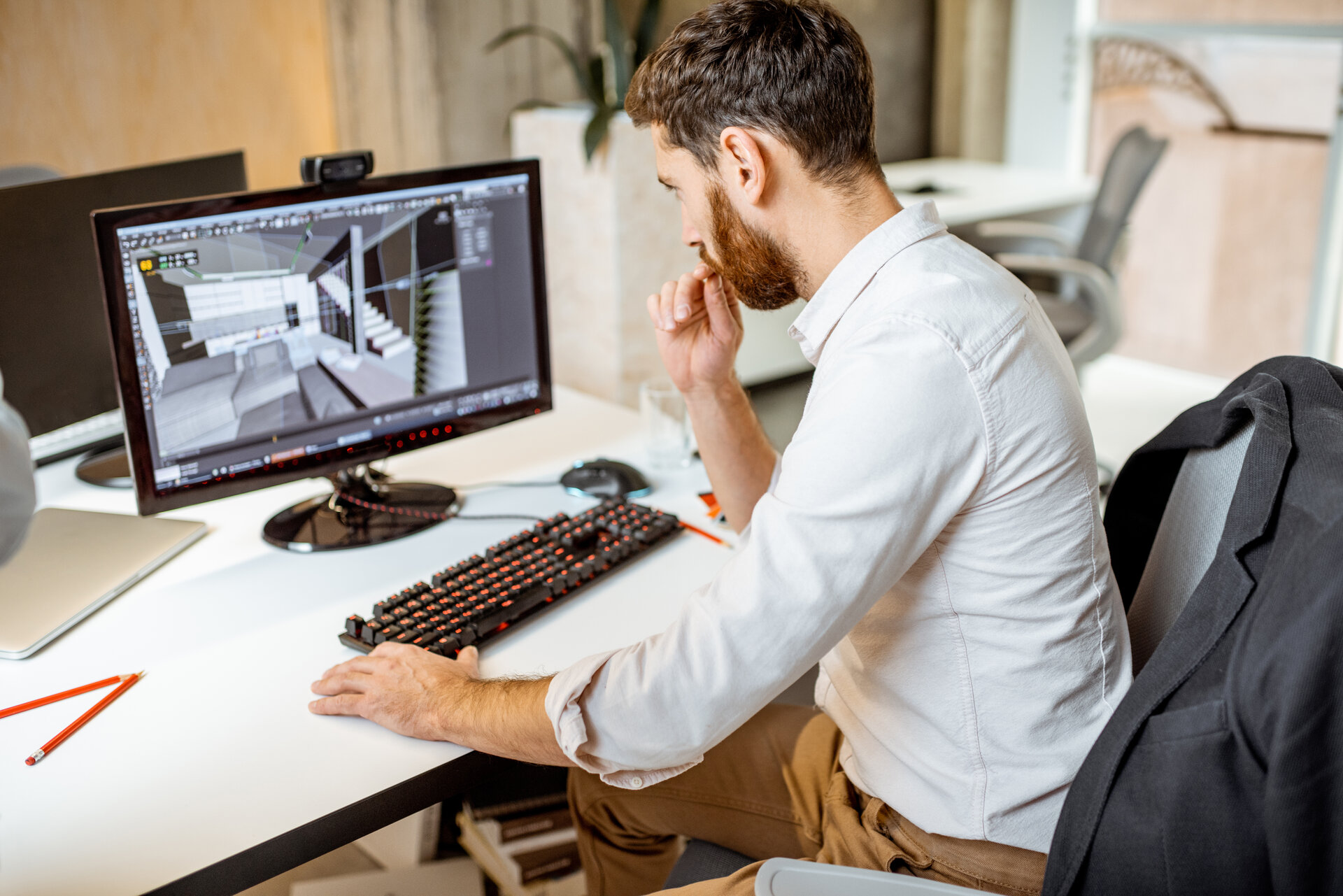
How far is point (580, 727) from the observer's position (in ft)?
3.03

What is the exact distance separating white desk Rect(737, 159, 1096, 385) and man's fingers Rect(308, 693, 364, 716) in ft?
7.45

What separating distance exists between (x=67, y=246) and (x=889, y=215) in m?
1.12

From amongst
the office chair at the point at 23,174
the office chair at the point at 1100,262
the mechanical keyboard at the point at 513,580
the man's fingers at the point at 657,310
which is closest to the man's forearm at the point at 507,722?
the mechanical keyboard at the point at 513,580

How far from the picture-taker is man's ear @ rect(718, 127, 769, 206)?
3.37 ft

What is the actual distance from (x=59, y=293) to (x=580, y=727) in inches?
41.4

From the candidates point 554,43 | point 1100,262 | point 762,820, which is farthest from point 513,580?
point 554,43

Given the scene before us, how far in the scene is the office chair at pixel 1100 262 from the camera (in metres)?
2.85

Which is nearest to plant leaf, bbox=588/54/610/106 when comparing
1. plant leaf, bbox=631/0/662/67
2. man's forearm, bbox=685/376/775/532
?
plant leaf, bbox=631/0/662/67

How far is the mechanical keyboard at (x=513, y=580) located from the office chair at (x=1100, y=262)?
67.7 inches

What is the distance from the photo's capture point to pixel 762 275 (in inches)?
44.2

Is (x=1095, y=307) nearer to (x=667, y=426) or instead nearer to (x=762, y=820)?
(x=667, y=426)

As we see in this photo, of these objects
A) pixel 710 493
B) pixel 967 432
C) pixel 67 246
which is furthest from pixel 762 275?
pixel 67 246

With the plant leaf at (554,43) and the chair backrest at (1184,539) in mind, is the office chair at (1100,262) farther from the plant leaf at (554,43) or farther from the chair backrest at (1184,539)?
the chair backrest at (1184,539)

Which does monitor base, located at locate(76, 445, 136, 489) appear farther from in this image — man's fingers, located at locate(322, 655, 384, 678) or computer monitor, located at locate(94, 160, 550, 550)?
man's fingers, located at locate(322, 655, 384, 678)
